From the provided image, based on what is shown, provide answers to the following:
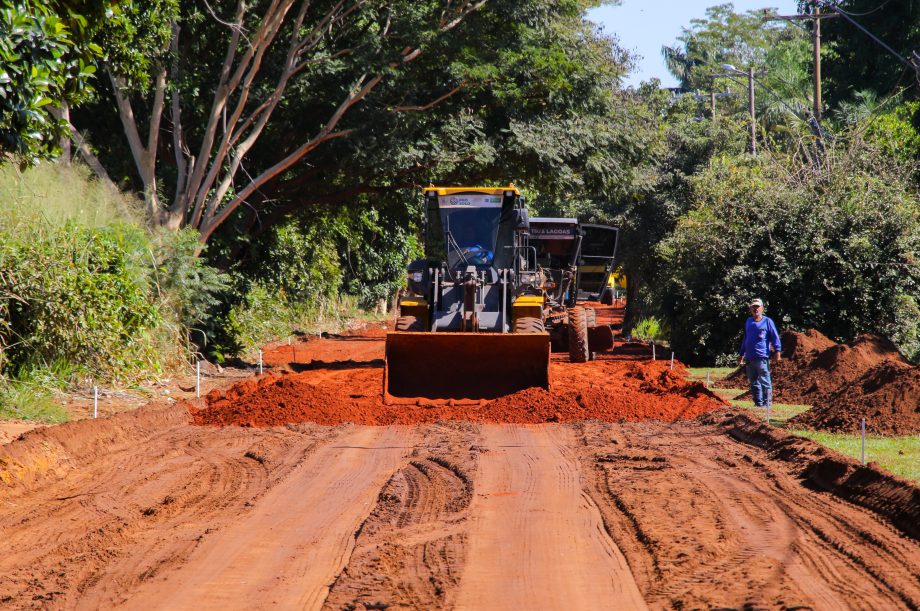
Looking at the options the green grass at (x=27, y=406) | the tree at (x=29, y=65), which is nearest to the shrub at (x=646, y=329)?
the green grass at (x=27, y=406)

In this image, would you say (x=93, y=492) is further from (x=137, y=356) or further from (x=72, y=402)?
(x=137, y=356)

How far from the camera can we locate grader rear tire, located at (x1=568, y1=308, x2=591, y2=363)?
927 inches

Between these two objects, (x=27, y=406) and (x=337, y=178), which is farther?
(x=337, y=178)

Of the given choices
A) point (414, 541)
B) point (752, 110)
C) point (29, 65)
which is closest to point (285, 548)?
point (414, 541)

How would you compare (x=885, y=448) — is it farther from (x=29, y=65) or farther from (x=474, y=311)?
(x=29, y=65)

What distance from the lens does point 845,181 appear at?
25141 millimetres

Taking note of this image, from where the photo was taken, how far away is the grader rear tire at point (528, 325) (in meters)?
17.6

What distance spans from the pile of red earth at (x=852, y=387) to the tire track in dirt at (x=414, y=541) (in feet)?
16.6

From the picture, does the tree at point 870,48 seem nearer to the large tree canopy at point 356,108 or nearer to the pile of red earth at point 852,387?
the large tree canopy at point 356,108

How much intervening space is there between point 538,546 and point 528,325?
392 inches

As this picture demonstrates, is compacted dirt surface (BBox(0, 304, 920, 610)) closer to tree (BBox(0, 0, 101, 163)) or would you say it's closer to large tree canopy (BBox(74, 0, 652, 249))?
tree (BBox(0, 0, 101, 163))

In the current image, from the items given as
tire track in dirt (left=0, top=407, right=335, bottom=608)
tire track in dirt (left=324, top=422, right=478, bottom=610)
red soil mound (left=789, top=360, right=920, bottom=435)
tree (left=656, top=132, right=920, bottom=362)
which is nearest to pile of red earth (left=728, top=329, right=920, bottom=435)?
red soil mound (left=789, top=360, right=920, bottom=435)

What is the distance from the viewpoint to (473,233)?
19.4 meters

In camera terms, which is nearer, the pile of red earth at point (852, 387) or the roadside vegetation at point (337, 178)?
the pile of red earth at point (852, 387)
